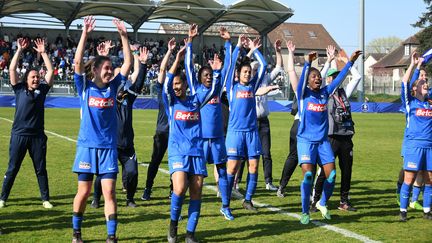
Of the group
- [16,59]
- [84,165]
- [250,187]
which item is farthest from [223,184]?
[16,59]

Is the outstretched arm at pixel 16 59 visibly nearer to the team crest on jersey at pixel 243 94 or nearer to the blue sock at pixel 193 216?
the team crest on jersey at pixel 243 94

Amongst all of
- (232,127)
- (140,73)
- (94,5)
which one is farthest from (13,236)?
(94,5)

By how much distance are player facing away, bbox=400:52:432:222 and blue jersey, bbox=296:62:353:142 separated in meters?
1.17

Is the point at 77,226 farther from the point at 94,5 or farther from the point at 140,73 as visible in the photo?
the point at 94,5

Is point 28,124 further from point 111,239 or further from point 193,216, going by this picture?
point 193,216

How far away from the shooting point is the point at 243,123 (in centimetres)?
921

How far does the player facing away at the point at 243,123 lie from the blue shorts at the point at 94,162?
2.73m

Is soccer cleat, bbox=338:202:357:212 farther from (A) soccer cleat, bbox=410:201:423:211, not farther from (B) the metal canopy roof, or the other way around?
(B) the metal canopy roof

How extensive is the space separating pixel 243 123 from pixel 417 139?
2500mm

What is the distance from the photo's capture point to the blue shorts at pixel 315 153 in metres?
8.34

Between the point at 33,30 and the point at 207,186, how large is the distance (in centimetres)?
4089

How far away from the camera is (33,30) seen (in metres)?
49.0

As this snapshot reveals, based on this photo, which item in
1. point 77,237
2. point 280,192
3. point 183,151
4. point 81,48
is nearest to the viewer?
point 81,48

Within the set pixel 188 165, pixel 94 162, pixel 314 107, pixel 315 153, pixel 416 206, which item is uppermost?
pixel 314 107
